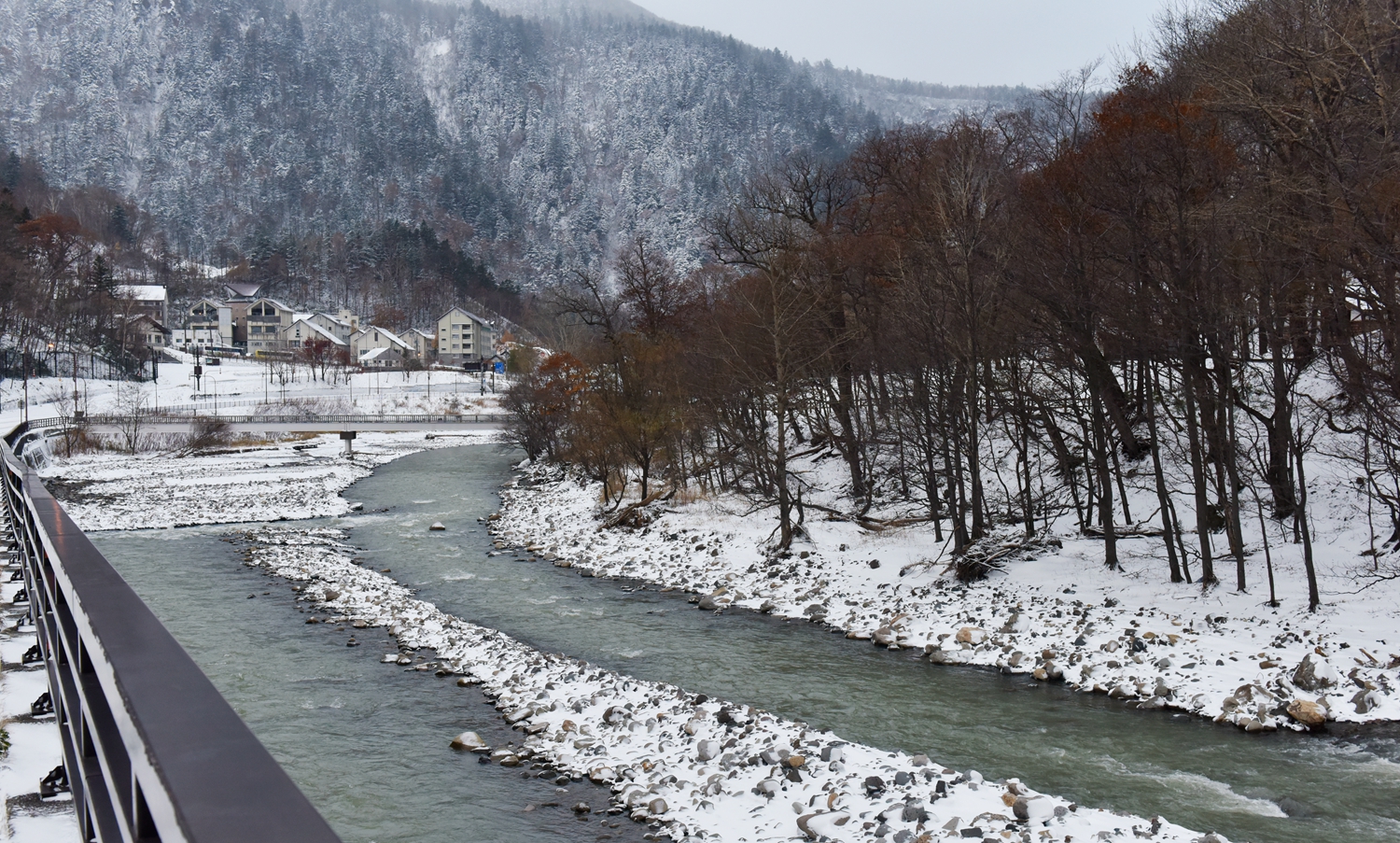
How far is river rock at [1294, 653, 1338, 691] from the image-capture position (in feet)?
50.5

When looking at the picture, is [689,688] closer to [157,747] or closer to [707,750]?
[707,750]

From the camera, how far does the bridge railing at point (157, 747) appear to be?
5.24 ft

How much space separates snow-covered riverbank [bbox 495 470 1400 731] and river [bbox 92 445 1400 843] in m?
0.76

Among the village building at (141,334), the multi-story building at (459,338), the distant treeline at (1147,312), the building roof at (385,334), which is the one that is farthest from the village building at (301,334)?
the distant treeline at (1147,312)

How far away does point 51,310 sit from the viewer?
101 metres

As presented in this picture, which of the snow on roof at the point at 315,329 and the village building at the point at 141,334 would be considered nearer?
the village building at the point at 141,334

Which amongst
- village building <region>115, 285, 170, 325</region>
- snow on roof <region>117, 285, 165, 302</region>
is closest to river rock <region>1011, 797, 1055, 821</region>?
village building <region>115, 285, 170, 325</region>

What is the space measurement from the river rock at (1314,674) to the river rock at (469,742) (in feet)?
41.9

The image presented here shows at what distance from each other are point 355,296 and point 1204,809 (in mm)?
204863

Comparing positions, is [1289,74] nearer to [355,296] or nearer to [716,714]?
[716,714]

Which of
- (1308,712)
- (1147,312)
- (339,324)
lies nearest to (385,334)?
(339,324)

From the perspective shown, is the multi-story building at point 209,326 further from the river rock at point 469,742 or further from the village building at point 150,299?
the river rock at point 469,742

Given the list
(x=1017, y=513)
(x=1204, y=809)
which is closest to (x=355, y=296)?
(x=1017, y=513)

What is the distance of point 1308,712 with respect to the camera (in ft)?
47.8
